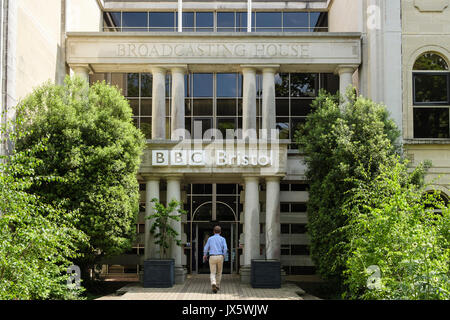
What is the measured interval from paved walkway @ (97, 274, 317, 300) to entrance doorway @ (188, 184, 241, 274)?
16.9 ft

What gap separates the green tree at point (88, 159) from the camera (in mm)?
15867

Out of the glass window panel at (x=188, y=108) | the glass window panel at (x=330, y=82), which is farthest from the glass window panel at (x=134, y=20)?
the glass window panel at (x=330, y=82)

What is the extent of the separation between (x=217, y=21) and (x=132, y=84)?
6027 mm

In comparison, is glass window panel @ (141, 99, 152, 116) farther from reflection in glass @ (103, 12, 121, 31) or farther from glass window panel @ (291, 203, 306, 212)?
glass window panel @ (291, 203, 306, 212)

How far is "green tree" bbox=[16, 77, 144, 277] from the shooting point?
1587cm

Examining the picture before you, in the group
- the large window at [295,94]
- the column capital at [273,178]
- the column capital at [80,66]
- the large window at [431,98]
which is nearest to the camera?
the column capital at [273,178]

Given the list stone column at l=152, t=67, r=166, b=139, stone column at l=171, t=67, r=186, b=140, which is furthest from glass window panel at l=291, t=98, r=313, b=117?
stone column at l=152, t=67, r=166, b=139

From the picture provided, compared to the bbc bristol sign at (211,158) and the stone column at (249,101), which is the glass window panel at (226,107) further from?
the bbc bristol sign at (211,158)

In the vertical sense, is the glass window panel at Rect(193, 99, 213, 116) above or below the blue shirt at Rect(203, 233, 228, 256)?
above

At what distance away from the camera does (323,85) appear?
2578cm

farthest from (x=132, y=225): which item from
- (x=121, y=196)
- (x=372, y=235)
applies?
(x=372, y=235)

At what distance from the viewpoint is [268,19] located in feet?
90.0

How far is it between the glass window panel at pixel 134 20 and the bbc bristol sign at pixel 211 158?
35.5 feet
